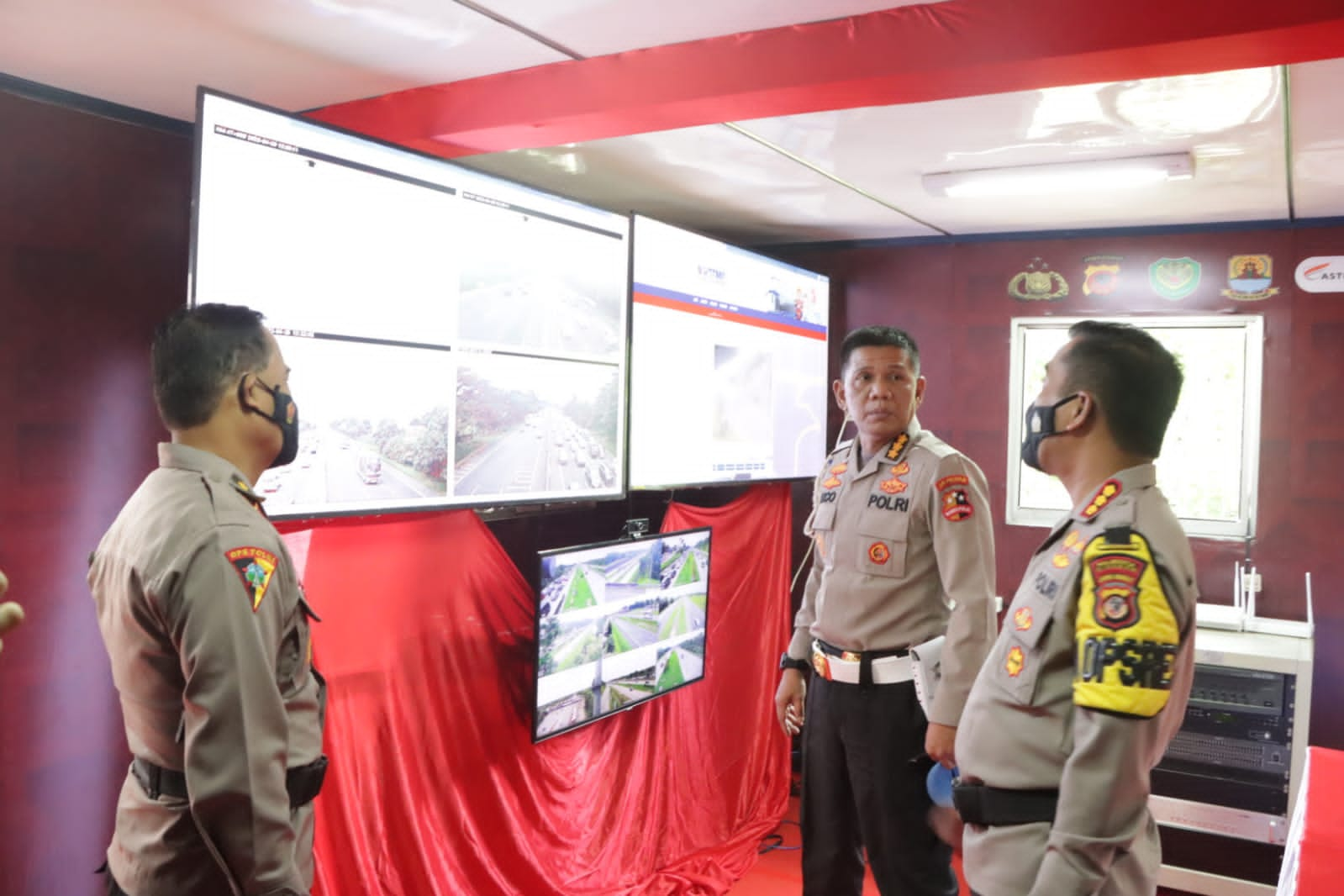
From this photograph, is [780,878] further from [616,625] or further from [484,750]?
[484,750]

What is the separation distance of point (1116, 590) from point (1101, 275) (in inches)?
127

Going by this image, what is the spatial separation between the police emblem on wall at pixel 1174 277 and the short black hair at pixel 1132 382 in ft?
9.40

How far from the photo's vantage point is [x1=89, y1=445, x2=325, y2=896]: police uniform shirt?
1.43 m

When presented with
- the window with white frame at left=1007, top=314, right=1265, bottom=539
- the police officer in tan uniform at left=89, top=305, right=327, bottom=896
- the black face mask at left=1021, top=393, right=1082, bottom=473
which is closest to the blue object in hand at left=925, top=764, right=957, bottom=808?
the black face mask at left=1021, top=393, right=1082, bottom=473

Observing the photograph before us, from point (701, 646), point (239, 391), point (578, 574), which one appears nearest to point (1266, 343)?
point (701, 646)

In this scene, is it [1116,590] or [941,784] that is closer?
[1116,590]

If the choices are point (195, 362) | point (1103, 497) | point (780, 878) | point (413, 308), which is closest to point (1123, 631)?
point (1103, 497)

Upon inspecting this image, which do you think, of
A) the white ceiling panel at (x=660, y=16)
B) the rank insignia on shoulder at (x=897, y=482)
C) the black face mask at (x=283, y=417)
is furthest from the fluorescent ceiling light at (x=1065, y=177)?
the black face mask at (x=283, y=417)

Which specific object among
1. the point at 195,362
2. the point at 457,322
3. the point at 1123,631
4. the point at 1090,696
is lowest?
the point at 1090,696

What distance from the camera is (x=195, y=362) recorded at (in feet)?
5.31

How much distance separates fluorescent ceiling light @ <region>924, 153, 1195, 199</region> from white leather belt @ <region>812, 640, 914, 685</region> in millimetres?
1733

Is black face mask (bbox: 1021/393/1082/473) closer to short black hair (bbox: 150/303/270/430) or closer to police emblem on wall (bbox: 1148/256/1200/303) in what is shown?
short black hair (bbox: 150/303/270/430)

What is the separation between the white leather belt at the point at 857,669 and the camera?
8.56ft

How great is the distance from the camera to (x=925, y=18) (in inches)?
77.0
